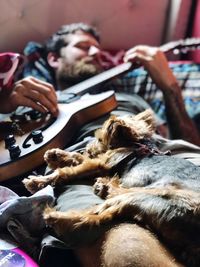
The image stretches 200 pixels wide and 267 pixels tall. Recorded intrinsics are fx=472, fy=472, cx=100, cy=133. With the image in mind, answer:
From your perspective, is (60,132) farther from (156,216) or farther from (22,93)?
(156,216)

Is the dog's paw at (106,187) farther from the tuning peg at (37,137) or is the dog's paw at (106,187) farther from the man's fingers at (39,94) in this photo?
the man's fingers at (39,94)

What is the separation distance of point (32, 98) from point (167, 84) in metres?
0.61

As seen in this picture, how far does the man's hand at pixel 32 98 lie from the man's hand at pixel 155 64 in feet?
1.61

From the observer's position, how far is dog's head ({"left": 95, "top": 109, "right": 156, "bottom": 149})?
3.79 ft

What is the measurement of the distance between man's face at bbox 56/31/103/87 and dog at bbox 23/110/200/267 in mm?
672

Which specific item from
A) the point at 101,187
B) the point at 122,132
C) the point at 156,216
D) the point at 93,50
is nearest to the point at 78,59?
the point at 93,50

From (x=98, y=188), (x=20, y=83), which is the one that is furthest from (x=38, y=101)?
(x=98, y=188)

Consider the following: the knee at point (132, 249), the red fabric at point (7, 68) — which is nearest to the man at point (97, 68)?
the red fabric at point (7, 68)

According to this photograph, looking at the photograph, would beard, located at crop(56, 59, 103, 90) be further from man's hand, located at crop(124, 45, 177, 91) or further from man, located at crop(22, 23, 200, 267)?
man's hand, located at crop(124, 45, 177, 91)

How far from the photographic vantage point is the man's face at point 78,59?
6.21ft

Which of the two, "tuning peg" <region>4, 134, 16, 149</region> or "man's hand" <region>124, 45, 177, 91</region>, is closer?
"tuning peg" <region>4, 134, 16, 149</region>

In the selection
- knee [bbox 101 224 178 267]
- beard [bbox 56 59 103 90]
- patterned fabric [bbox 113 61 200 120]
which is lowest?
patterned fabric [bbox 113 61 200 120]

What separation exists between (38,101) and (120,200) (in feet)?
2.09

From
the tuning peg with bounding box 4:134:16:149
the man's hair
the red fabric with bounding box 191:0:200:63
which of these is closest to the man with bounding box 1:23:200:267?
the man's hair
